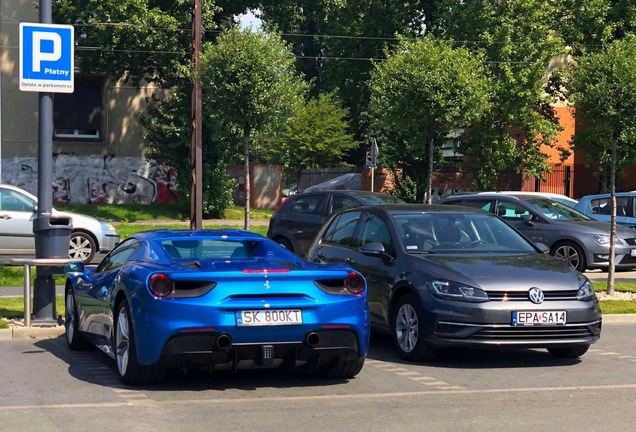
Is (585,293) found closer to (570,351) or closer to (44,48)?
(570,351)

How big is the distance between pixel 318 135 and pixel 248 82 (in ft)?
83.3

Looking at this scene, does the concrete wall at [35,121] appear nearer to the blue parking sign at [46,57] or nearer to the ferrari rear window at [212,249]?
the blue parking sign at [46,57]

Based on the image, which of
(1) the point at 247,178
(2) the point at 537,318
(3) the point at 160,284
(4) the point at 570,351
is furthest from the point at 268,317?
(1) the point at 247,178

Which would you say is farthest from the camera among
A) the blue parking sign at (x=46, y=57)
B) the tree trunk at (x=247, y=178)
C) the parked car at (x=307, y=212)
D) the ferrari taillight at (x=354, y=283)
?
the tree trunk at (x=247, y=178)

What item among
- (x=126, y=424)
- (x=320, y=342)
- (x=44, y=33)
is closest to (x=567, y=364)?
(x=320, y=342)

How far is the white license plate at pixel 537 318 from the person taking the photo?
9.12 m

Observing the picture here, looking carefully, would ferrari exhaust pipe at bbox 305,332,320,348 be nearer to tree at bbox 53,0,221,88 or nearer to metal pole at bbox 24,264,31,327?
metal pole at bbox 24,264,31,327

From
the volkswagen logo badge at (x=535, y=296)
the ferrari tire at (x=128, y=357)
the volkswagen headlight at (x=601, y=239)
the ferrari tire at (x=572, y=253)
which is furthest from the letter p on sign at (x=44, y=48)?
the volkswagen headlight at (x=601, y=239)

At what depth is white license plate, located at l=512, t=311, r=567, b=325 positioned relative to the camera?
29.9 ft

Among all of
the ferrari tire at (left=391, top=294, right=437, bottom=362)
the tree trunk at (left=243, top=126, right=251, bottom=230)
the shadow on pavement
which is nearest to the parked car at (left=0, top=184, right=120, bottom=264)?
the tree trunk at (left=243, top=126, right=251, bottom=230)

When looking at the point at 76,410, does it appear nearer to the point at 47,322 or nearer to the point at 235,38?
the point at 47,322

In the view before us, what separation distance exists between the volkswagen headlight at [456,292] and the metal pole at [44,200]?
4810 mm

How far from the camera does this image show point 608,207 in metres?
22.4

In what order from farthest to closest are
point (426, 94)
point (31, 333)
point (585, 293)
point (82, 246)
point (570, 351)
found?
point (426, 94), point (82, 246), point (31, 333), point (570, 351), point (585, 293)
